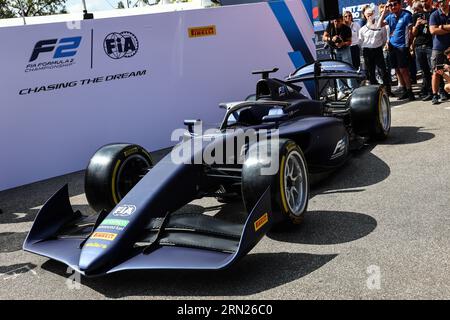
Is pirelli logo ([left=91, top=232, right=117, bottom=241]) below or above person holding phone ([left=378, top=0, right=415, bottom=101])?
below

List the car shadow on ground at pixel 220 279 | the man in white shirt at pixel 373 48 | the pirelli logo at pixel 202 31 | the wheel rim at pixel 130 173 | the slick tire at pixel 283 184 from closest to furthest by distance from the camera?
1. the car shadow on ground at pixel 220 279
2. the slick tire at pixel 283 184
3. the wheel rim at pixel 130 173
4. the pirelli logo at pixel 202 31
5. the man in white shirt at pixel 373 48

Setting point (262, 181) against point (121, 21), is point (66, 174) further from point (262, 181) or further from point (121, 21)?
point (262, 181)

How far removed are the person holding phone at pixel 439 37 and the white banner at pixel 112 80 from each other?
10.0 feet

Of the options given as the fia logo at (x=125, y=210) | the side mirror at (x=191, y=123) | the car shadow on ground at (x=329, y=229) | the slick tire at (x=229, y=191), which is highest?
the side mirror at (x=191, y=123)

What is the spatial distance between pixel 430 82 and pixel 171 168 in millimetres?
6797

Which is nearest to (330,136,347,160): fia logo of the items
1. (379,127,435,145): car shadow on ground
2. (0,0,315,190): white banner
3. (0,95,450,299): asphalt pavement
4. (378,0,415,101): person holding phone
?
(0,95,450,299): asphalt pavement

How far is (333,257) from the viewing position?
11.4ft

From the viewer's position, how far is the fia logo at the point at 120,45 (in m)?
7.61

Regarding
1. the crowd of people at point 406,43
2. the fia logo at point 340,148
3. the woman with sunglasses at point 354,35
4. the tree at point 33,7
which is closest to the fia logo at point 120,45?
the crowd of people at point 406,43

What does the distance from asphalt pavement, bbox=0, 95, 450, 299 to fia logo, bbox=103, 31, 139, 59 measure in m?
3.20

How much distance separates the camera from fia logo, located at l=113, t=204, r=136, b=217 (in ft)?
11.8

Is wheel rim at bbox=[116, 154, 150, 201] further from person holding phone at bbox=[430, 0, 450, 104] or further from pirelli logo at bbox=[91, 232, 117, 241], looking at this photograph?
person holding phone at bbox=[430, 0, 450, 104]

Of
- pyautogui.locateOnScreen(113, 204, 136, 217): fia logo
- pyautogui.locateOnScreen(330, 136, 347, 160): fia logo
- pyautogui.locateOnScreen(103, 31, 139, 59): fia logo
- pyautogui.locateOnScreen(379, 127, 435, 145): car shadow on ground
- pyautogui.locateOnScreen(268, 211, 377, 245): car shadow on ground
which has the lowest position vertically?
pyautogui.locateOnScreen(268, 211, 377, 245): car shadow on ground

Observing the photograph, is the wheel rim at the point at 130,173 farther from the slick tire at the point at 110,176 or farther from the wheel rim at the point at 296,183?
the wheel rim at the point at 296,183
